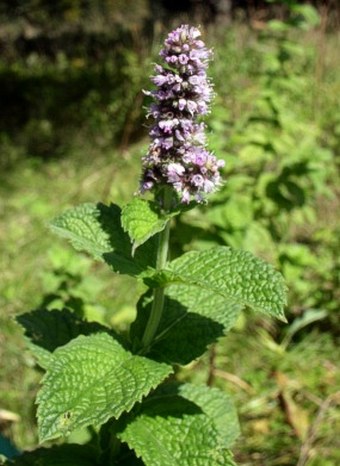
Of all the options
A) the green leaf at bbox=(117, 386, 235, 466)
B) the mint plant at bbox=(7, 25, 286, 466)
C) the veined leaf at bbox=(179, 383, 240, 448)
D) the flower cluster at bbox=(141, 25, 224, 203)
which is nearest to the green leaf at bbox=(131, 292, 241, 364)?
the mint plant at bbox=(7, 25, 286, 466)

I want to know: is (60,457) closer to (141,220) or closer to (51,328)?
(51,328)

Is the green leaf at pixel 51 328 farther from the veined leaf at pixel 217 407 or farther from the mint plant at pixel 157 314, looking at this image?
the veined leaf at pixel 217 407

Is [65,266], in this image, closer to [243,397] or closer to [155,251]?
[243,397]

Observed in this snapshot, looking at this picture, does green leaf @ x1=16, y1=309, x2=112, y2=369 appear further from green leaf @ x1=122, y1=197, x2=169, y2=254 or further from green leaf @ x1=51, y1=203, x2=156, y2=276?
green leaf @ x1=122, y1=197, x2=169, y2=254

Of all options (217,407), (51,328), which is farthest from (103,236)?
(217,407)

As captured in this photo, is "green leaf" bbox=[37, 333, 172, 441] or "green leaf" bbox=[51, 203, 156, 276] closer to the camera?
"green leaf" bbox=[37, 333, 172, 441]

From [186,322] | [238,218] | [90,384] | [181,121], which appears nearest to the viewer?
[181,121]

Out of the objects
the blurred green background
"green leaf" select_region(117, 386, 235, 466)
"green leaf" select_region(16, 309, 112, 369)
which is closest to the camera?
"green leaf" select_region(117, 386, 235, 466)
